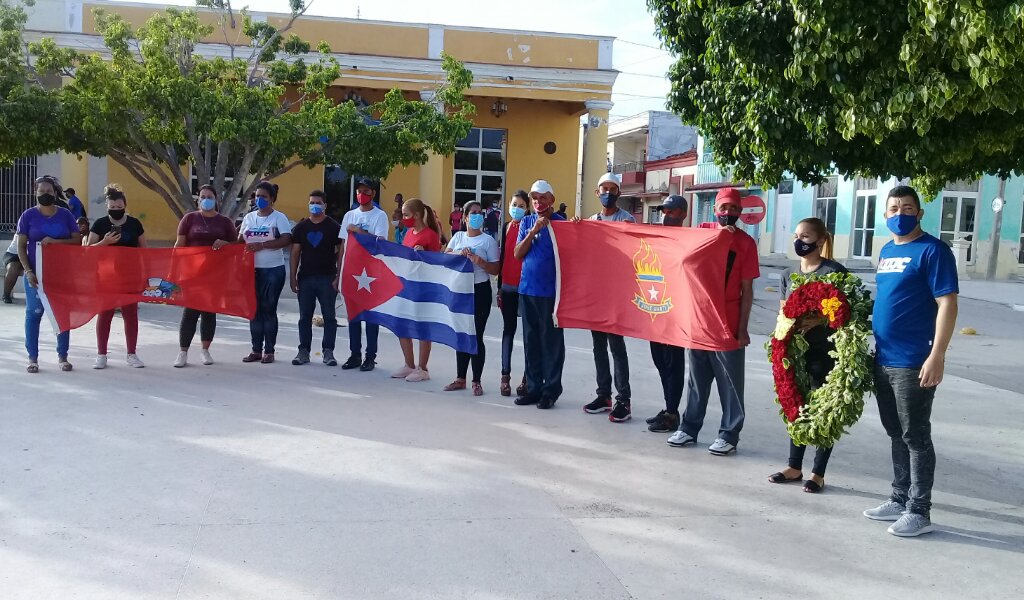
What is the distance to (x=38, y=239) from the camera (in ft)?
28.2

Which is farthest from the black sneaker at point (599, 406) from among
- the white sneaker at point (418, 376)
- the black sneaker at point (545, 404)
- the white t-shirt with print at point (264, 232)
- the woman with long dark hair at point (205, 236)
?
the woman with long dark hair at point (205, 236)

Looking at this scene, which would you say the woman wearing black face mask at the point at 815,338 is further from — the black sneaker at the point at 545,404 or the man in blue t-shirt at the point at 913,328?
the black sneaker at the point at 545,404

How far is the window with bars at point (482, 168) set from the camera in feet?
81.1

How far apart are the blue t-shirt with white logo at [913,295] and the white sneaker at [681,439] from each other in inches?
74.7

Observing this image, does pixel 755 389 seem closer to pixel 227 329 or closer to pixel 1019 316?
pixel 227 329

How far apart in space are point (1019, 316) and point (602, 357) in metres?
13.6

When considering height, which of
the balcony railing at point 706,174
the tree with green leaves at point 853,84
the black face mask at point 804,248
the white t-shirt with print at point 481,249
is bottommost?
the white t-shirt with print at point 481,249

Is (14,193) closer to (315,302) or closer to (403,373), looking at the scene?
(315,302)

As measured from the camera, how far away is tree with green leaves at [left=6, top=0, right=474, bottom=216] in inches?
467

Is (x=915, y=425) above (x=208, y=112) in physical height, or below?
below

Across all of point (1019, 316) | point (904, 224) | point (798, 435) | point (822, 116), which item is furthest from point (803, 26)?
point (1019, 316)

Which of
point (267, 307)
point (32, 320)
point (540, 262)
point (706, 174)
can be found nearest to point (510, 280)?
point (540, 262)

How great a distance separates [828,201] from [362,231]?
29790mm

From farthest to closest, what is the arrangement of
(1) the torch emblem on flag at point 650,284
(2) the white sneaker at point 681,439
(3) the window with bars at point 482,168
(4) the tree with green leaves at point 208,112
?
1. (3) the window with bars at point 482,168
2. (4) the tree with green leaves at point 208,112
3. (1) the torch emblem on flag at point 650,284
4. (2) the white sneaker at point 681,439
